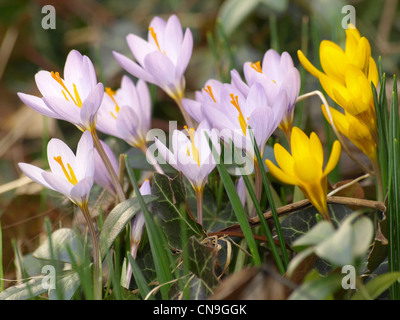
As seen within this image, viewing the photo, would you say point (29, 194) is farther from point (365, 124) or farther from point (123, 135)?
point (365, 124)

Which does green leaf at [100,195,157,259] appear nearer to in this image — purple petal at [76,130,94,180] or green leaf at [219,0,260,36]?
purple petal at [76,130,94,180]

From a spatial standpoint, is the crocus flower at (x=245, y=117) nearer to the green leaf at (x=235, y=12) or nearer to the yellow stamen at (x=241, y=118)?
the yellow stamen at (x=241, y=118)

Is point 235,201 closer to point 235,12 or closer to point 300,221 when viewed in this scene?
point 300,221

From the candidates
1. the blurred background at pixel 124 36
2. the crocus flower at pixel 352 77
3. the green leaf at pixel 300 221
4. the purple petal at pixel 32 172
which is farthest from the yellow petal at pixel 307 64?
the blurred background at pixel 124 36

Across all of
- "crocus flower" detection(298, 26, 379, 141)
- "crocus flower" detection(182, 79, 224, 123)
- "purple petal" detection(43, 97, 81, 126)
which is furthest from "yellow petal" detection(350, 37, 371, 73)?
"purple petal" detection(43, 97, 81, 126)

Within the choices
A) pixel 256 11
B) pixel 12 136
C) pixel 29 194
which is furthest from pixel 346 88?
pixel 12 136
